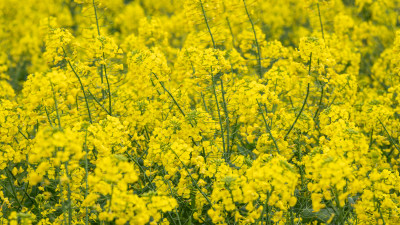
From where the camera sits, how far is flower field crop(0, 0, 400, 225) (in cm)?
310

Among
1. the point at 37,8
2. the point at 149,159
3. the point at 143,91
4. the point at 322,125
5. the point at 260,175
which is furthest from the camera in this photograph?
the point at 37,8

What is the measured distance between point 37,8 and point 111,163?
11.6 m

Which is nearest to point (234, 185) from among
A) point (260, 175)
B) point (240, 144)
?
point (260, 175)

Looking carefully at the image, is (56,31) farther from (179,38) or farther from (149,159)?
(179,38)

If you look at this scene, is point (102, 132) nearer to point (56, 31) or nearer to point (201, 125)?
point (201, 125)

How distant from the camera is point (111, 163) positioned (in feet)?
9.91

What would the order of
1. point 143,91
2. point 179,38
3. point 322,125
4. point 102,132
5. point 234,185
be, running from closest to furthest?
point 234,185 → point 102,132 → point 322,125 → point 143,91 → point 179,38

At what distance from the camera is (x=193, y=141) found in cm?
473

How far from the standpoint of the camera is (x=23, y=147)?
15.8 feet

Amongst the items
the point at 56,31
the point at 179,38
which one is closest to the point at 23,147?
the point at 56,31

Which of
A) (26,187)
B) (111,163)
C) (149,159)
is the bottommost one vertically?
(26,187)

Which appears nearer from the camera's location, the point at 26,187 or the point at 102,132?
the point at 102,132

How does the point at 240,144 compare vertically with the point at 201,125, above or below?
below

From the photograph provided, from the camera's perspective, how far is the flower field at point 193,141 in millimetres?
3098
